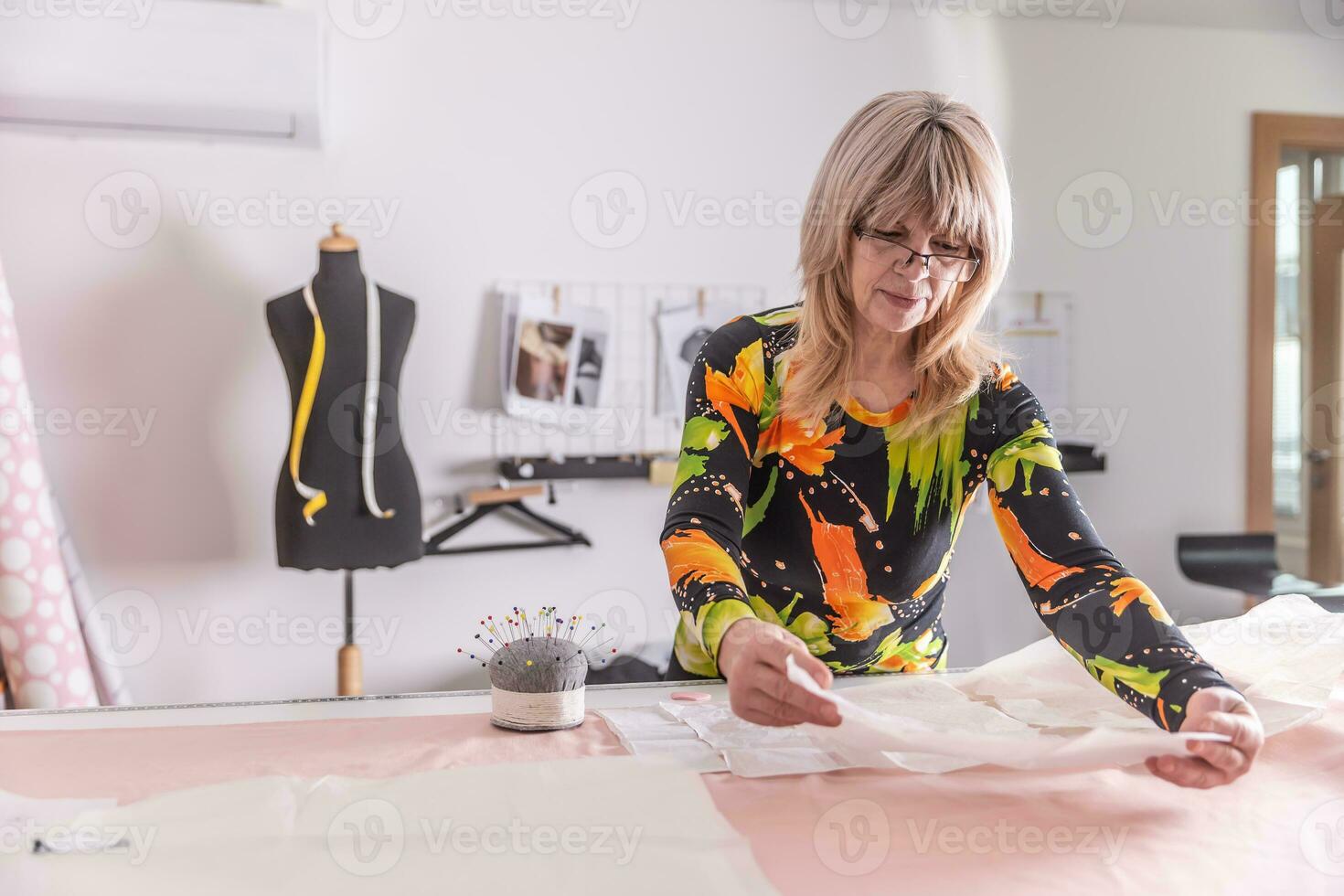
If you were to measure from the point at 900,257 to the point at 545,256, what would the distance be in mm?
1911

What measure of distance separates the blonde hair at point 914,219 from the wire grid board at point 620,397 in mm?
1720

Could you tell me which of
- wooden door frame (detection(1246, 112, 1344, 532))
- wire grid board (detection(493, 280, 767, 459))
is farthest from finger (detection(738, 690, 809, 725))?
wooden door frame (detection(1246, 112, 1344, 532))

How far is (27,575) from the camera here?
2.29 meters

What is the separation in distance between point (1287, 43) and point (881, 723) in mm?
3471

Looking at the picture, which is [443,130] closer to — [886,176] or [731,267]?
[731,267]

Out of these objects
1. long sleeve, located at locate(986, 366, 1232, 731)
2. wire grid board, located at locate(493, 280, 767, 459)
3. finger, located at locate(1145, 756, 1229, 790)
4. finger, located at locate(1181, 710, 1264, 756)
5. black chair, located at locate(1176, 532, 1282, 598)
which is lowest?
black chair, located at locate(1176, 532, 1282, 598)

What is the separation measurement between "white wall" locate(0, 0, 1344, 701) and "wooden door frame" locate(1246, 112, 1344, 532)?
0.16 ft

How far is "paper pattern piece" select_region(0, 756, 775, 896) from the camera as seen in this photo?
74cm

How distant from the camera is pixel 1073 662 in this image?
1202 millimetres

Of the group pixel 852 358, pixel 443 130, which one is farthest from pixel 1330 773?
pixel 443 130

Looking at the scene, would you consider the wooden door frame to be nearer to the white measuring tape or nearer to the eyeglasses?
the eyeglasses

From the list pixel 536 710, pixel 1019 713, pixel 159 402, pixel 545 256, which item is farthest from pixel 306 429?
pixel 1019 713

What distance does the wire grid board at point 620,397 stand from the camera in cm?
292

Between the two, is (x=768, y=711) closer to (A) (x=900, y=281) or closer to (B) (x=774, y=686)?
(B) (x=774, y=686)
